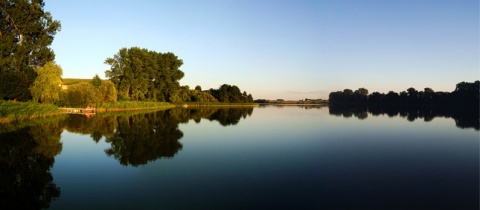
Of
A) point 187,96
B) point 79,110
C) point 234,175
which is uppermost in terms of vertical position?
point 187,96

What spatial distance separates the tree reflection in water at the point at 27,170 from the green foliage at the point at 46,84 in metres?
26.1

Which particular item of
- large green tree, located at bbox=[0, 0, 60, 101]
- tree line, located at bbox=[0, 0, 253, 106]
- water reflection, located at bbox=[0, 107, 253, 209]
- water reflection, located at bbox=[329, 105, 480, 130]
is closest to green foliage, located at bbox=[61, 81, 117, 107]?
tree line, located at bbox=[0, 0, 253, 106]

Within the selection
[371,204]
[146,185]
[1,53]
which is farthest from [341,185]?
[1,53]

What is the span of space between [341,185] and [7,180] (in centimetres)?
1255

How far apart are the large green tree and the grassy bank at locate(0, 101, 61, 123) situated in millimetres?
6109

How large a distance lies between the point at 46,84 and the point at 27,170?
3975 centimetres

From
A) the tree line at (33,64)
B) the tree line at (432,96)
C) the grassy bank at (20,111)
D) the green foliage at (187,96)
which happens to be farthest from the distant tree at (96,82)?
the tree line at (432,96)

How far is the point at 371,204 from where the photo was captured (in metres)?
9.21

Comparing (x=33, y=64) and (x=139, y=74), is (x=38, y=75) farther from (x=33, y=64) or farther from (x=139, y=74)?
(x=139, y=74)

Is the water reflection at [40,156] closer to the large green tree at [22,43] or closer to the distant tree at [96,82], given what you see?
the large green tree at [22,43]

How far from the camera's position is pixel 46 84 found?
46938 millimetres

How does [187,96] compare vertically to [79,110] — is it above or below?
above

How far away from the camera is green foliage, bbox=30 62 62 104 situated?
153 feet

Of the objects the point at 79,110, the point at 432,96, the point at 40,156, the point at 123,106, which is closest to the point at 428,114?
the point at 123,106
